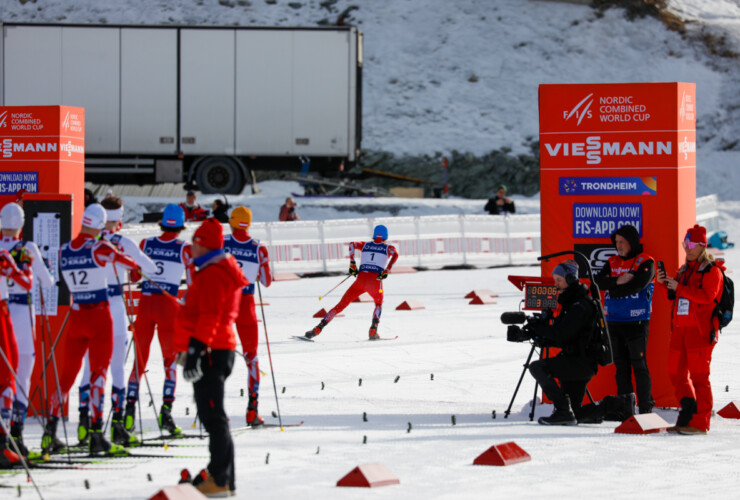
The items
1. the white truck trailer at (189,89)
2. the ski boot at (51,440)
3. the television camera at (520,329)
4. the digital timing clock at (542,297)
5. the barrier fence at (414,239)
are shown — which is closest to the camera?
the ski boot at (51,440)

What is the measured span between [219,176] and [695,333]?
25.2 meters

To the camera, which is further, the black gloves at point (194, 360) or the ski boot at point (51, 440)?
the ski boot at point (51, 440)

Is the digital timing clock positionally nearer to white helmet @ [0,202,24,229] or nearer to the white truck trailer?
white helmet @ [0,202,24,229]

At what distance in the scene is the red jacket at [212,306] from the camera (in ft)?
23.9

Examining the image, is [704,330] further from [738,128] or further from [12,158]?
[738,128]

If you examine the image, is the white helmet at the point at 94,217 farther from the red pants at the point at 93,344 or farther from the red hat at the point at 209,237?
the red hat at the point at 209,237

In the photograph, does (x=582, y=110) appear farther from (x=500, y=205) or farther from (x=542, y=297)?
(x=500, y=205)

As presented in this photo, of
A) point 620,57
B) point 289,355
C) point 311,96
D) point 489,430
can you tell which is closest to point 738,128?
point 620,57

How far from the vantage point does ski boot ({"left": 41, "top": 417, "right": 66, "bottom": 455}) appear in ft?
28.3

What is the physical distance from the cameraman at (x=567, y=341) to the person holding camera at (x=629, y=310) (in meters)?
0.70

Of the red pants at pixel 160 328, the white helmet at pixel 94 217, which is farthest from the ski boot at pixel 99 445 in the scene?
the white helmet at pixel 94 217

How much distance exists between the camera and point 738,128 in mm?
50688

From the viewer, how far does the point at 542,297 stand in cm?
1073

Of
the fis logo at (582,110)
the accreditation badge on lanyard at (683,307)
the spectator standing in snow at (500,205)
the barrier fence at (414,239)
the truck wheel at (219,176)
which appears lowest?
the accreditation badge on lanyard at (683,307)
